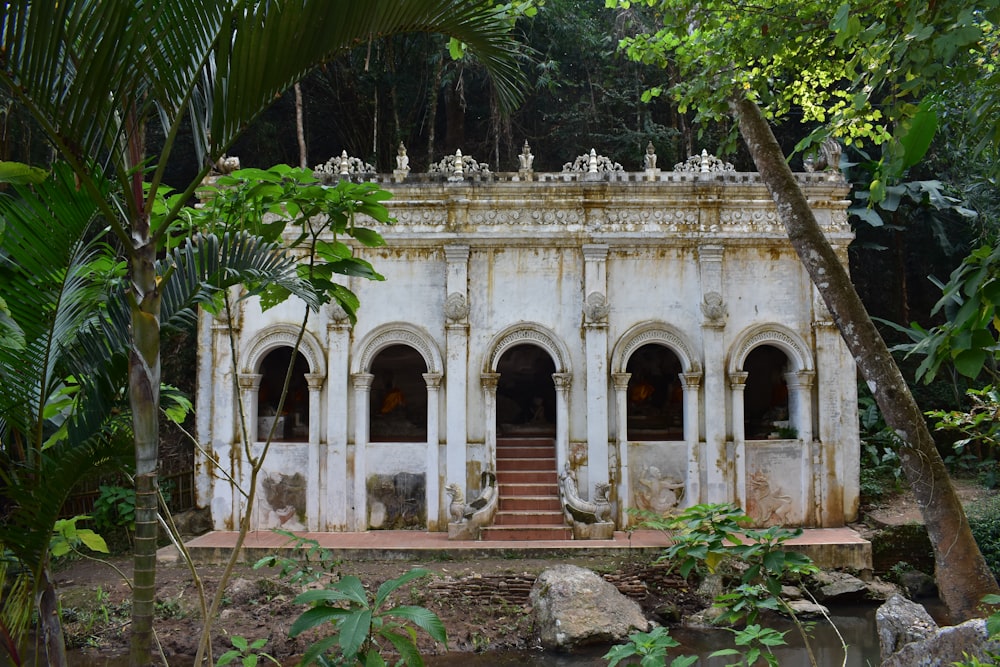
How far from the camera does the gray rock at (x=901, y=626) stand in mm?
5082

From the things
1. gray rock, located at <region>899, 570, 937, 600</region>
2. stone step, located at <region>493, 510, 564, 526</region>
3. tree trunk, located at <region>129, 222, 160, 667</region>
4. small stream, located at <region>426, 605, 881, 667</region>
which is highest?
tree trunk, located at <region>129, 222, 160, 667</region>

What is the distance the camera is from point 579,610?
8.24 m

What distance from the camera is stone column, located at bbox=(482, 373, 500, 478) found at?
37.4 ft

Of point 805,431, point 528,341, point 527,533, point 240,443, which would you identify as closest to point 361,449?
point 240,443

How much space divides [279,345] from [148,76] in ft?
30.0

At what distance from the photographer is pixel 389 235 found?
1155 centimetres

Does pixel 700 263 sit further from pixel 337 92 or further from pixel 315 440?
pixel 337 92

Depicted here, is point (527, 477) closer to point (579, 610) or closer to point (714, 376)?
point (714, 376)

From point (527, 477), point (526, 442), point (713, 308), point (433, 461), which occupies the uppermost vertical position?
Answer: point (713, 308)

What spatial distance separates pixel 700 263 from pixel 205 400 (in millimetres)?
8304

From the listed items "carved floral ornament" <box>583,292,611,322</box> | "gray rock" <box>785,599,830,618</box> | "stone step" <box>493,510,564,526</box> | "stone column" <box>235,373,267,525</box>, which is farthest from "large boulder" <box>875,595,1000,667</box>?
"stone column" <box>235,373,267,525</box>

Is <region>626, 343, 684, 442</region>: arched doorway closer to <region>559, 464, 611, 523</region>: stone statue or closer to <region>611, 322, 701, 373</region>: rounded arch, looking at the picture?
<region>611, 322, 701, 373</region>: rounded arch

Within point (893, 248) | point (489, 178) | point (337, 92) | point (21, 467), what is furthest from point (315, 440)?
point (893, 248)

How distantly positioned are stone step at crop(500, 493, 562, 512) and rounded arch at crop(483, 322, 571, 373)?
6.67 feet
